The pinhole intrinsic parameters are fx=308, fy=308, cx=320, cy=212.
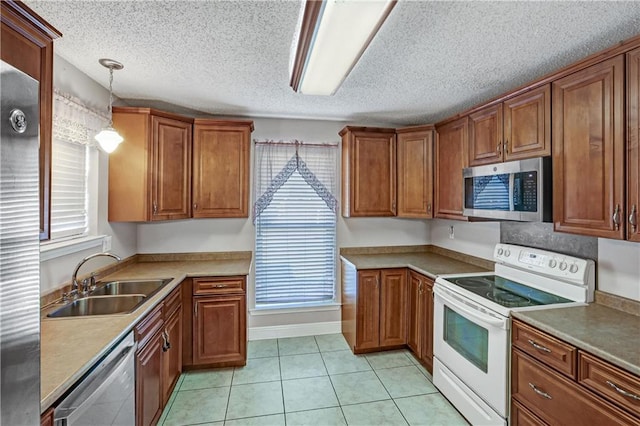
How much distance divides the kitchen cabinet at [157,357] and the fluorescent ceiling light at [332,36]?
178cm

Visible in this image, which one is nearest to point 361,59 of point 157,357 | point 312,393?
point 157,357

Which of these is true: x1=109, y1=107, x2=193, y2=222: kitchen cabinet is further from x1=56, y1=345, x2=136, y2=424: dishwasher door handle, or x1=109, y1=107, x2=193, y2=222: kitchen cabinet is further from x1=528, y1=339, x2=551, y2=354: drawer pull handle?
x1=528, y1=339, x2=551, y2=354: drawer pull handle

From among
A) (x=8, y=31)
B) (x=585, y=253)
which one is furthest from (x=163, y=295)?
(x=585, y=253)

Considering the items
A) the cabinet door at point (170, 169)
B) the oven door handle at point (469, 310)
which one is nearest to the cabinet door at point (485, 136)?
the oven door handle at point (469, 310)

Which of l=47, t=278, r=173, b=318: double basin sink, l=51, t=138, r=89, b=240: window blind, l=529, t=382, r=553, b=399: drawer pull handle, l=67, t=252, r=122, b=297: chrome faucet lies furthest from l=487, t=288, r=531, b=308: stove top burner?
l=51, t=138, r=89, b=240: window blind

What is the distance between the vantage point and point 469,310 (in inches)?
82.3

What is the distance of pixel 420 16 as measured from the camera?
5.00 ft

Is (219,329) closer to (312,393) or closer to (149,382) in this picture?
(149,382)

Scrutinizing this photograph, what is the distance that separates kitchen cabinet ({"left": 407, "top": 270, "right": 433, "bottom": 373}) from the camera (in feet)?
8.98

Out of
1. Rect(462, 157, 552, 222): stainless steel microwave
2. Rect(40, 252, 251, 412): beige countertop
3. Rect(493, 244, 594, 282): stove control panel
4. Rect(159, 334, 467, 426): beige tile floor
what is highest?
Rect(462, 157, 552, 222): stainless steel microwave

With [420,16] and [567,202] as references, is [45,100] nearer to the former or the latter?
[420,16]

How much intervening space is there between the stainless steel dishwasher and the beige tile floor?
A: 0.78 meters

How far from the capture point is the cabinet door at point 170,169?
8.87ft

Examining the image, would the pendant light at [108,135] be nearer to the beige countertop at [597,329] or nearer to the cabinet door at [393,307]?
the cabinet door at [393,307]
